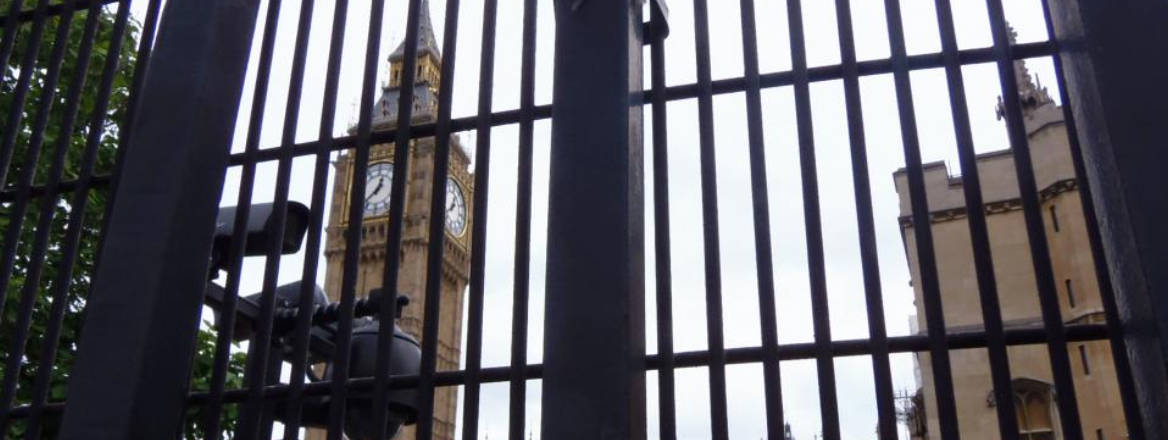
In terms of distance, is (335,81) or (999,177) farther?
(999,177)

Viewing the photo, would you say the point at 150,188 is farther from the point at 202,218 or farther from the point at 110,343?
the point at 110,343

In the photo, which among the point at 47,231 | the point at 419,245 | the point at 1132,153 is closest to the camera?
the point at 1132,153

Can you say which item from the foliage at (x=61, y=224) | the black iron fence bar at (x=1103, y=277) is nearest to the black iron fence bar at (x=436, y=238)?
the black iron fence bar at (x=1103, y=277)

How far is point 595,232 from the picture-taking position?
388cm

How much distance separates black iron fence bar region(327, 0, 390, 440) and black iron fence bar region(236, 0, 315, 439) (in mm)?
296

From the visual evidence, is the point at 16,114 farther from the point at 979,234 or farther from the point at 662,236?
the point at 979,234

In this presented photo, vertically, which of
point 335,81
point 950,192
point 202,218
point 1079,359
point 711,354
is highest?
point 950,192

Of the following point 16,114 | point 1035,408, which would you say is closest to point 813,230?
point 16,114

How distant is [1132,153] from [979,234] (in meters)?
0.57

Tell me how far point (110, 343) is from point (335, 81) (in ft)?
4.91

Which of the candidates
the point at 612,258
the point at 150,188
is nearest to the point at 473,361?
the point at 612,258

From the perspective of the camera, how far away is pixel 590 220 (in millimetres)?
3900

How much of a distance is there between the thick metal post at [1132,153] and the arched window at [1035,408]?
616 inches

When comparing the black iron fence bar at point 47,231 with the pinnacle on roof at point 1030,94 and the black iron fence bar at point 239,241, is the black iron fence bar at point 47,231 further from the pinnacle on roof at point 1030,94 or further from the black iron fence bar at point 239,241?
the pinnacle on roof at point 1030,94
